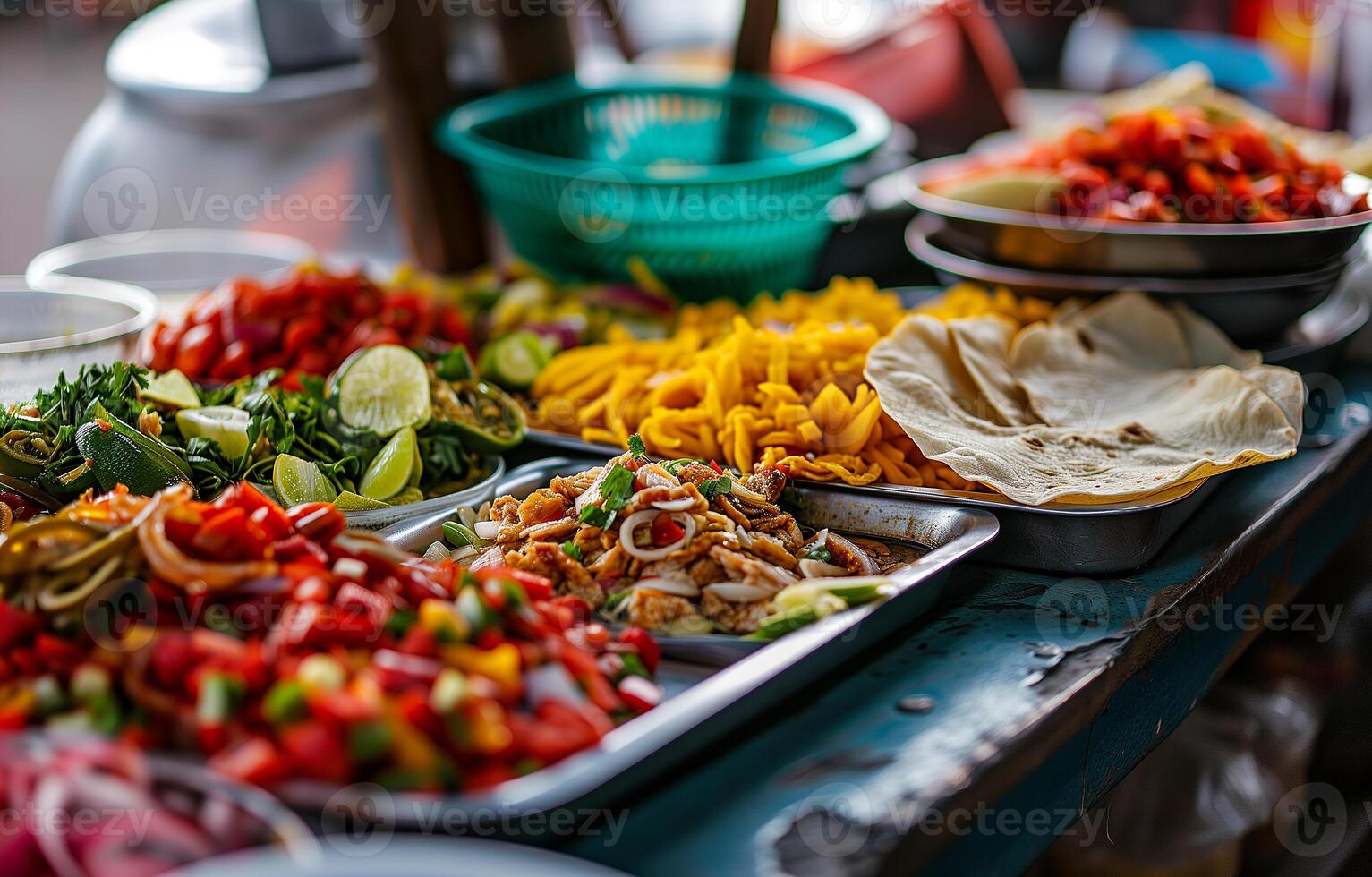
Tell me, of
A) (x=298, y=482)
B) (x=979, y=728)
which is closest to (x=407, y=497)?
(x=298, y=482)

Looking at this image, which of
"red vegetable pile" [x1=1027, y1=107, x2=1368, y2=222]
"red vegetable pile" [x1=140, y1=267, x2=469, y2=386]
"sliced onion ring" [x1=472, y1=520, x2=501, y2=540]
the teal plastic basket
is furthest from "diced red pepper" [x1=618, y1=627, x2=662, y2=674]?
"red vegetable pile" [x1=1027, y1=107, x2=1368, y2=222]

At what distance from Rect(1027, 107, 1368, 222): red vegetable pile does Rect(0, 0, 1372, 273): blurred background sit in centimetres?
75

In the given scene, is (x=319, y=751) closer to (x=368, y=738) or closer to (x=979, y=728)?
(x=368, y=738)

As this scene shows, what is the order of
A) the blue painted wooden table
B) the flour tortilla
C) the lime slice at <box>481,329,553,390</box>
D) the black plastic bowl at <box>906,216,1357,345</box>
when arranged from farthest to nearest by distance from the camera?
1. the black plastic bowl at <box>906,216,1357,345</box>
2. the lime slice at <box>481,329,553,390</box>
3. the flour tortilla
4. the blue painted wooden table

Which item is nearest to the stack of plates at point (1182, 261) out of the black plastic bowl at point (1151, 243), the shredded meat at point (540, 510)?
the black plastic bowl at point (1151, 243)

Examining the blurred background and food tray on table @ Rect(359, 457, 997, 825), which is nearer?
food tray on table @ Rect(359, 457, 997, 825)

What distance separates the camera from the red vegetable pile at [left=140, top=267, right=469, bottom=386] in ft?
6.79

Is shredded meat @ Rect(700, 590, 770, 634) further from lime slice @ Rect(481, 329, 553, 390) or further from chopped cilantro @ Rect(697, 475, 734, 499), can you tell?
lime slice @ Rect(481, 329, 553, 390)

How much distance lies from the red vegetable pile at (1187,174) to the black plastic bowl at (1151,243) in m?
0.04

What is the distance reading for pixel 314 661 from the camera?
0.97 metres

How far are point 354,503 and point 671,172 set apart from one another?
1559mm

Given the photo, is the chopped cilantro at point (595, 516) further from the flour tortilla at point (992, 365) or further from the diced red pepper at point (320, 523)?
the flour tortilla at point (992, 365)

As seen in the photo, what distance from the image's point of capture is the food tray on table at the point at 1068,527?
156cm

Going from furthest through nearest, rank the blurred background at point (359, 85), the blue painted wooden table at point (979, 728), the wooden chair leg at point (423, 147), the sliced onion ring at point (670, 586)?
Answer: the blurred background at point (359, 85) < the wooden chair leg at point (423, 147) < the sliced onion ring at point (670, 586) < the blue painted wooden table at point (979, 728)
